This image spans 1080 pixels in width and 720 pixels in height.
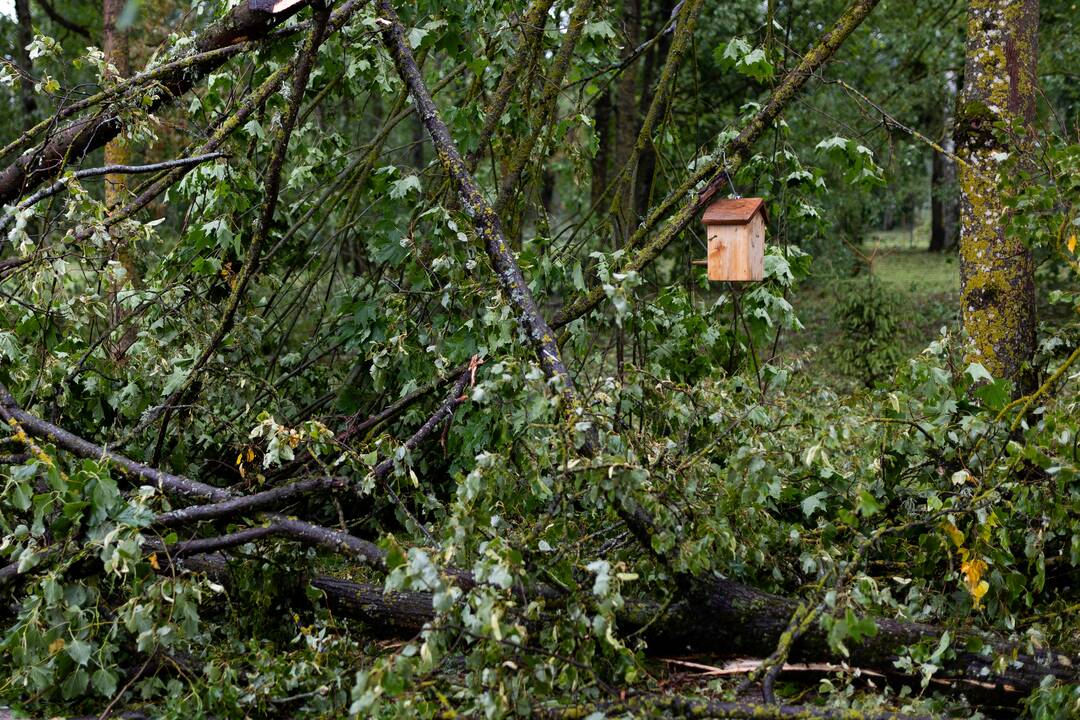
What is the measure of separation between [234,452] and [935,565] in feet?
11.0

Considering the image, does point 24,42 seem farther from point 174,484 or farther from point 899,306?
point 174,484

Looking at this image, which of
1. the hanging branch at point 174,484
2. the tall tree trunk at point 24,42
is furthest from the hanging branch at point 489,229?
the tall tree trunk at point 24,42

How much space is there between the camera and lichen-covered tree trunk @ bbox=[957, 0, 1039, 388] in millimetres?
4781

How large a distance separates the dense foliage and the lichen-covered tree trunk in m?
0.72

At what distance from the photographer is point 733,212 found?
4070 millimetres

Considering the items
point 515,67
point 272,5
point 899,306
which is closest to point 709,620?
point 272,5

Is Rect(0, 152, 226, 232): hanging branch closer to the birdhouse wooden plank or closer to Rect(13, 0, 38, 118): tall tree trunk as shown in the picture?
the birdhouse wooden plank

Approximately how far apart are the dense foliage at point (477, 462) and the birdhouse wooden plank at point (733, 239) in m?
0.34

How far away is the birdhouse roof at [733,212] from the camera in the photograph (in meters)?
4.04

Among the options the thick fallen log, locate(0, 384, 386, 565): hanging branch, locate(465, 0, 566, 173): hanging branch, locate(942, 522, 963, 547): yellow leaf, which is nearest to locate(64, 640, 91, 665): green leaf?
locate(0, 384, 386, 565): hanging branch

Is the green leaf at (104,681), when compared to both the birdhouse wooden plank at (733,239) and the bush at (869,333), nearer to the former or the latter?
the birdhouse wooden plank at (733,239)

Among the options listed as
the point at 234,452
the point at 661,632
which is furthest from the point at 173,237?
the point at 661,632

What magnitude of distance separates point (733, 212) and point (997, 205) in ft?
5.18

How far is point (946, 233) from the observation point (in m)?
23.9
